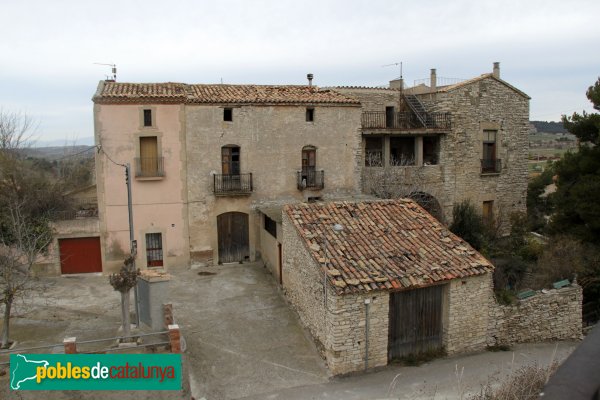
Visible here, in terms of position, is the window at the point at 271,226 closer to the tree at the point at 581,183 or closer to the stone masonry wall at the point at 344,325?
the stone masonry wall at the point at 344,325

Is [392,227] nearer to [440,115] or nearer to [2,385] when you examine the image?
[2,385]

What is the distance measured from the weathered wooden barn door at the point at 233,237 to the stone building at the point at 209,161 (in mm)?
43

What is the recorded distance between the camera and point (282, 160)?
21.2 m

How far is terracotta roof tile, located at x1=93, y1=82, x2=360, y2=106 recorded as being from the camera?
19.1 metres

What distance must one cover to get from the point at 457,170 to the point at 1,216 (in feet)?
70.8

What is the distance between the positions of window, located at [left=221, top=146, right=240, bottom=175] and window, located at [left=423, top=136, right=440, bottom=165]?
11.2 metres

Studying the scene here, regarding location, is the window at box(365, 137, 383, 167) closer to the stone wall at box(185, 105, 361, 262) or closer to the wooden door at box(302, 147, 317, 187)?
the stone wall at box(185, 105, 361, 262)

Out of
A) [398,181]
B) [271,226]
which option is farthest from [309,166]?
[398,181]

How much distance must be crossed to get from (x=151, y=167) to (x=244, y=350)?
9.89 m

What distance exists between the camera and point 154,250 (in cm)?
1989

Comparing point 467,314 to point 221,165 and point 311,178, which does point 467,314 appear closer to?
point 311,178

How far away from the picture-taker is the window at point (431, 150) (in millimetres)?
26359

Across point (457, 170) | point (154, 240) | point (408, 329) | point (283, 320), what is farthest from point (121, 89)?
point (457, 170)

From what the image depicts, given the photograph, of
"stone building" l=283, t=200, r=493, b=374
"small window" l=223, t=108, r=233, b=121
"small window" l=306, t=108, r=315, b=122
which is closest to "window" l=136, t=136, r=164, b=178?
"small window" l=223, t=108, r=233, b=121
